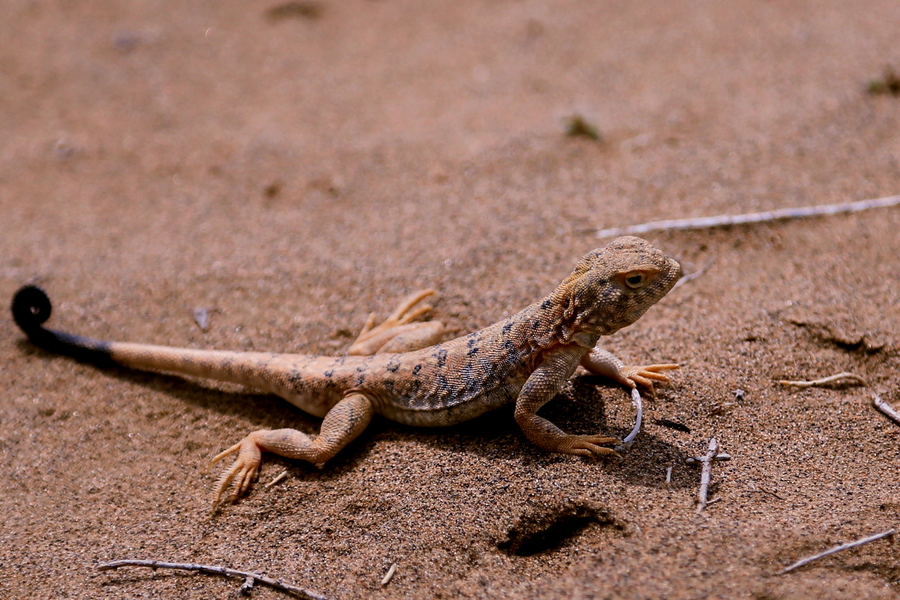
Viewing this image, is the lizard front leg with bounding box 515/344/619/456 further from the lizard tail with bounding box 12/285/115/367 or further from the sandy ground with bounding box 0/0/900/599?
the lizard tail with bounding box 12/285/115/367

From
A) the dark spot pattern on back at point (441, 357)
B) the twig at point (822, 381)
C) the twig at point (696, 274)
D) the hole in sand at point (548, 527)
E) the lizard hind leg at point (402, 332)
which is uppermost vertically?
the dark spot pattern on back at point (441, 357)

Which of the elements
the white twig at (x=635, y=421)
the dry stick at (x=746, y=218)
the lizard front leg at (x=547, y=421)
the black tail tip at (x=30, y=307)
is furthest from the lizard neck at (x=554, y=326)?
the black tail tip at (x=30, y=307)

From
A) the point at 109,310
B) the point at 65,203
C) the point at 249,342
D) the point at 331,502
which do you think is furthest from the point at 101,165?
the point at 331,502

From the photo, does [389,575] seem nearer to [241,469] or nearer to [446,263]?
[241,469]

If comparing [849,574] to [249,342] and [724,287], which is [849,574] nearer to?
[724,287]

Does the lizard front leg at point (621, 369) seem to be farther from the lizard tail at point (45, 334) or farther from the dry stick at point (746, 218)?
the lizard tail at point (45, 334)

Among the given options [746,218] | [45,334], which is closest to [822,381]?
[746,218]
